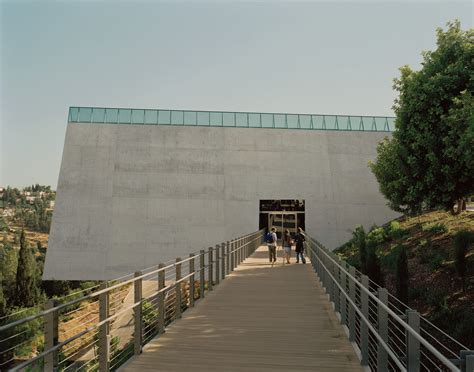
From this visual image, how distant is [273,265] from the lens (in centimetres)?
1933

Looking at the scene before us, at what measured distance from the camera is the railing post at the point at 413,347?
151 inches

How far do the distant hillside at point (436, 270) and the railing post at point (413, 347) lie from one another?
878cm

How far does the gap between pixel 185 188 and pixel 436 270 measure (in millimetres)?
21355

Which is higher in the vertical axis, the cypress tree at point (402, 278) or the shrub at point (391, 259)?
the shrub at point (391, 259)

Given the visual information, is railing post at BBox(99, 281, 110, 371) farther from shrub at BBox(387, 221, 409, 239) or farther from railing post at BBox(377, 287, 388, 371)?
shrub at BBox(387, 221, 409, 239)

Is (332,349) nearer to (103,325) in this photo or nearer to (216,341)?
(216,341)

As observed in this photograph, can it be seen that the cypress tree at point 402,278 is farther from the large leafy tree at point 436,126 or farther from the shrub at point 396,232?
the shrub at point 396,232

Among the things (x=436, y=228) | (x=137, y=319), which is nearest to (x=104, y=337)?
(x=137, y=319)

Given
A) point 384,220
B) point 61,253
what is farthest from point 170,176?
point 384,220

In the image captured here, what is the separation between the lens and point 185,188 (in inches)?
1375

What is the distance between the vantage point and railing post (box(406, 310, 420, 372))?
12.6 feet

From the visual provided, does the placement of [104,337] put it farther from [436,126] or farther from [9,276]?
[9,276]

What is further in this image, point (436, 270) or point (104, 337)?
point (436, 270)

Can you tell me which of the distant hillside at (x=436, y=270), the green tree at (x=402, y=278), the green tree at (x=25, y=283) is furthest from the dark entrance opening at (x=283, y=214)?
the green tree at (x=402, y=278)
